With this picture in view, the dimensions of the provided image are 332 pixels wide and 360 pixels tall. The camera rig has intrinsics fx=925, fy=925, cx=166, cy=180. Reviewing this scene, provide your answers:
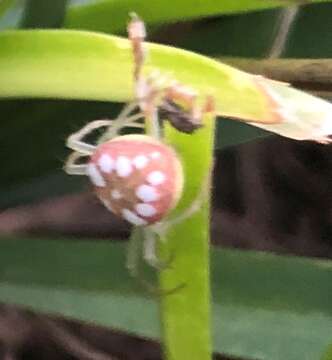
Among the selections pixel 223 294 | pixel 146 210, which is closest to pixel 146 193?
pixel 146 210

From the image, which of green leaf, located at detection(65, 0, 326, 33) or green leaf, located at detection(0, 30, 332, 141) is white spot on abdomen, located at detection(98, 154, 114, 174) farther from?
green leaf, located at detection(65, 0, 326, 33)

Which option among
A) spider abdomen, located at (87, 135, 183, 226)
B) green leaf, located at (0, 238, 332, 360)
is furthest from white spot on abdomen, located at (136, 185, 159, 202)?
green leaf, located at (0, 238, 332, 360)

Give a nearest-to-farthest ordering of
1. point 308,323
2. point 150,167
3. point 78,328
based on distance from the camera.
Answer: point 150,167 < point 308,323 < point 78,328

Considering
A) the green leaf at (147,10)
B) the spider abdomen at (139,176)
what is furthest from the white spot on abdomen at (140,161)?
the green leaf at (147,10)

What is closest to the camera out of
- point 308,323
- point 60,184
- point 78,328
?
point 308,323

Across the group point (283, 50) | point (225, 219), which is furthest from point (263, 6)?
point (225, 219)

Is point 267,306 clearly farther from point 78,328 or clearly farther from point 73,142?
point 78,328

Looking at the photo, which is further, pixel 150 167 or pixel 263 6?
pixel 263 6
